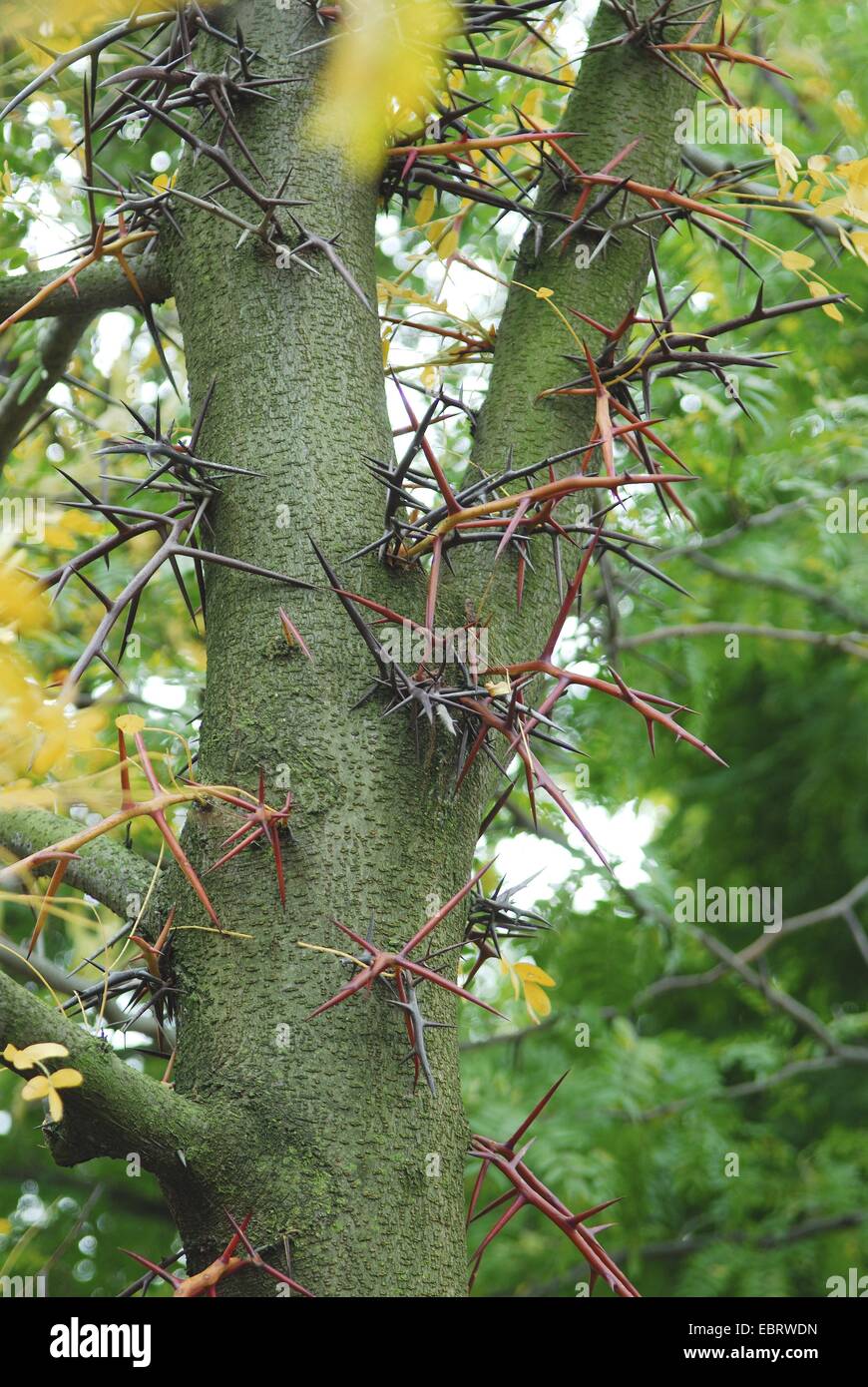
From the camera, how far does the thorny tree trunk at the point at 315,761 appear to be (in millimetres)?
1267

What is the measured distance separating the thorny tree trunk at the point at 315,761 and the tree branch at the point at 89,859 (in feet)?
0.28

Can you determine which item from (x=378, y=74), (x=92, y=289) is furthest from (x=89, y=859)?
(x=378, y=74)

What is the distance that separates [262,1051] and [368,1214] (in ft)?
0.65

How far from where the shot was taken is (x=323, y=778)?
1412 millimetres

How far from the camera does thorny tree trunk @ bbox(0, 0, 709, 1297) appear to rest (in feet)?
4.16

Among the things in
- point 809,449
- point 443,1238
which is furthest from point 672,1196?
point 443,1238

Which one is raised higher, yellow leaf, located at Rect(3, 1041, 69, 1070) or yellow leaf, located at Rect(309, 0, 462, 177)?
yellow leaf, located at Rect(309, 0, 462, 177)

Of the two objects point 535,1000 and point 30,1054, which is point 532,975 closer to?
point 535,1000

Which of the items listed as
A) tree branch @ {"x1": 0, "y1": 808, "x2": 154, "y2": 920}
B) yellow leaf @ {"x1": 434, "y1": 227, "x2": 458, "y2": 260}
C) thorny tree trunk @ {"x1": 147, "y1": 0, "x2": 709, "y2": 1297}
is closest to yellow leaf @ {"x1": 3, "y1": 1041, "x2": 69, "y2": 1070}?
thorny tree trunk @ {"x1": 147, "y1": 0, "x2": 709, "y2": 1297}

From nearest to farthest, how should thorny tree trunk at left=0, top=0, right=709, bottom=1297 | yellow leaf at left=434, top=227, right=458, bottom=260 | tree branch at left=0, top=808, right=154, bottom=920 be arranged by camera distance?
thorny tree trunk at left=0, top=0, right=709, bottom=1297 → tree branch at left=0, top=808, right=154, bottom=920 → yellow leaf at left=434, top=227, right=458, bottom=260

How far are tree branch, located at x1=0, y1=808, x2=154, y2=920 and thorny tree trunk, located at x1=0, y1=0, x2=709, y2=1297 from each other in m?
0.09

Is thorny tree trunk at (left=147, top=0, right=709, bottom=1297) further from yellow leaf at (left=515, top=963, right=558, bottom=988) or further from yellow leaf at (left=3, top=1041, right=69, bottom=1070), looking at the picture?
yellow leaf at (left=515, top=963, right=558, bottom=988)

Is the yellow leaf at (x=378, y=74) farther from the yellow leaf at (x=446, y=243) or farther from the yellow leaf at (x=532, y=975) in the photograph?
the yellow leaf at (x=532, y=975)

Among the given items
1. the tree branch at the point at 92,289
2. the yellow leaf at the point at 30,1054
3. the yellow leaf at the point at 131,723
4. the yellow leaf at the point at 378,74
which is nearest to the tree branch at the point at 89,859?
the yellow leaf at the point at 131,723
